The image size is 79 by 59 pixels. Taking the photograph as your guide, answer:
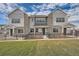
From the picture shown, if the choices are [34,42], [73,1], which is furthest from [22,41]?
[73,1]

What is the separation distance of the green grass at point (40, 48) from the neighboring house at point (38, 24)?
27 cm

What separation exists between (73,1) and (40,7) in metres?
0.98

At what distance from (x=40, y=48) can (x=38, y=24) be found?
779mm

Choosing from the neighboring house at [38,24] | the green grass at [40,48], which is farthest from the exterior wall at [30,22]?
the green grass at [40,48]

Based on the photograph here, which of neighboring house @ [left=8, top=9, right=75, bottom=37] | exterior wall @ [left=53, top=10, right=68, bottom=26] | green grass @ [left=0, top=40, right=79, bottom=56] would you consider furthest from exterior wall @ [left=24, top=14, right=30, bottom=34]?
exterior wall @ [left=53, top=10, right=68, bottom=26]

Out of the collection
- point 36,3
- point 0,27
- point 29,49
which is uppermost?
point 36,3

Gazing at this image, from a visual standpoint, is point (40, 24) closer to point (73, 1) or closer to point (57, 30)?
point (57, 30)

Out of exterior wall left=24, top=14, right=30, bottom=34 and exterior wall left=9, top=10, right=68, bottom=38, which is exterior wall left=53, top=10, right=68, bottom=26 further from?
exterior wall left=24, top=14, right=30, bottom=34

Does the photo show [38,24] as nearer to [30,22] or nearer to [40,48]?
[30,22]

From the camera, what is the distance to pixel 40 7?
9.68 metres

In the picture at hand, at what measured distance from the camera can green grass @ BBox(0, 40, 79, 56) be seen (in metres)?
9.47

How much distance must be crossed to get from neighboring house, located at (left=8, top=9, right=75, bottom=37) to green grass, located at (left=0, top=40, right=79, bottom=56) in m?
0.27

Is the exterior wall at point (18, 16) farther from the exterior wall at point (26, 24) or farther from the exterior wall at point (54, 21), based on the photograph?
the exterior wall at point (54, 21)

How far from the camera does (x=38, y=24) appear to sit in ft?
32.6
